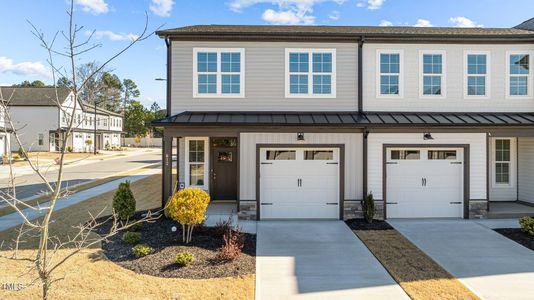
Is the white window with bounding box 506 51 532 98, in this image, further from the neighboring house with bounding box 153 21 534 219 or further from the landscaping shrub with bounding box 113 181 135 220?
the landscaping shrub with bounding box 113 181 135 220

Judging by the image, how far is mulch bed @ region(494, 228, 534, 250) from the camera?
835 centimetres

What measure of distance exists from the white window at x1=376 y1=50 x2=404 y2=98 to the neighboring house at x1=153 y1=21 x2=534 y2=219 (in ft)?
0.12

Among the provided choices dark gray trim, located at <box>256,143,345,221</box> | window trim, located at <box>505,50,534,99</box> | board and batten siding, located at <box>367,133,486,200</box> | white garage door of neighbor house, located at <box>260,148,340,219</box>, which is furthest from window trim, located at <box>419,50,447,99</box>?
white garage door of neighbor house, located at <box>260,148,340,219</box>

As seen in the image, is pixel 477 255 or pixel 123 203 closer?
pixel 477 255

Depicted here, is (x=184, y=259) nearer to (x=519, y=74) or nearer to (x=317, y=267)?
(x=317, y=267)

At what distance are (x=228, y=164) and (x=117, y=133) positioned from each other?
51369 mm

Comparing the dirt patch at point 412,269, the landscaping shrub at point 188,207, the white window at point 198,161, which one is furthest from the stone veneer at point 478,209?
the white window at point 198,161

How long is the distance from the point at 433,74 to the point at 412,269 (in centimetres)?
773

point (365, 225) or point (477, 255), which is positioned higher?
point (365, 225)

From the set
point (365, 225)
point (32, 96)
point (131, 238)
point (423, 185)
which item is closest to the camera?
point (131, 238)

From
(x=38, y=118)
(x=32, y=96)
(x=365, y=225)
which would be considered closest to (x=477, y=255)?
(x=365, y=225)

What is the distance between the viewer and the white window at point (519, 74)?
11.7 m

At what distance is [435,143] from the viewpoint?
1081cm

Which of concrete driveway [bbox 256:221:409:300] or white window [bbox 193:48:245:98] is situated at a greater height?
white window [bbox 193:48:245:98]
